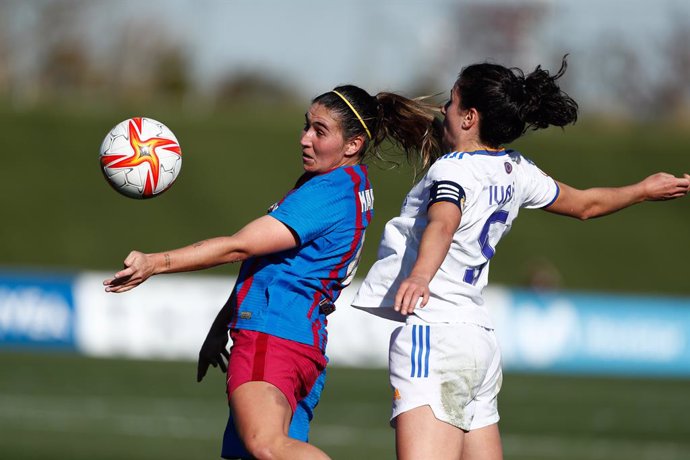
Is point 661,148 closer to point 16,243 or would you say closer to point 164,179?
point 16,243

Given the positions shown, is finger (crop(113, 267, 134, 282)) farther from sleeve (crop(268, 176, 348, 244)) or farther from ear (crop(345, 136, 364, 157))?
ear (crop(345, 136, 364, 157))

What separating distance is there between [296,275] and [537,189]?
3.68 feet

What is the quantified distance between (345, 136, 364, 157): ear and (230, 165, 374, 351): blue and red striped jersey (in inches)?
3.4

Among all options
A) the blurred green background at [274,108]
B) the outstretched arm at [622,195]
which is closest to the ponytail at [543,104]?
the outstretched arm at [622,195]

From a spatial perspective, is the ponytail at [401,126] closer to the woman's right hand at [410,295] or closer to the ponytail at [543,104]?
the ponytail at [543,104]

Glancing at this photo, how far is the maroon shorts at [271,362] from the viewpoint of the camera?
4.25 m

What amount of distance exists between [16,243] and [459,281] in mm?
18732

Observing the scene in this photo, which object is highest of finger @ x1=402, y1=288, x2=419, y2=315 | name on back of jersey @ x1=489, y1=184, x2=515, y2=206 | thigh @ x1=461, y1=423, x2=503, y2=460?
name on back of jersey @ x1=489, y1=184, x2=515, y2=206

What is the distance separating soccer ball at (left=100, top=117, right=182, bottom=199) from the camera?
473 centimetres

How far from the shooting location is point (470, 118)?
14.4 ft

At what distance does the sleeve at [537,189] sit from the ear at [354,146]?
71 cm

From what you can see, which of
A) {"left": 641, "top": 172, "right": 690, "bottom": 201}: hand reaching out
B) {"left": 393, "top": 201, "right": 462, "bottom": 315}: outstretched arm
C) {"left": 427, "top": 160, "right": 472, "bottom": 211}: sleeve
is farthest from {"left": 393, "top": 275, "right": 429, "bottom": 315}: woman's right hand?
{"left": 641, "top": 172, "right": 690, "bottom": 201}: hand reaching out

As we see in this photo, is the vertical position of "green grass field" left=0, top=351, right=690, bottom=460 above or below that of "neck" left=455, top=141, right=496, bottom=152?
below

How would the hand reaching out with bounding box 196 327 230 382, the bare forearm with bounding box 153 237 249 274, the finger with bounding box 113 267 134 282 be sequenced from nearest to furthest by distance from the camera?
the finger with bounding box 113 267 134 282
the bare forearm with bounding box 153 237 249 274
the hand reaching out with bounding box 196 327 230 382
